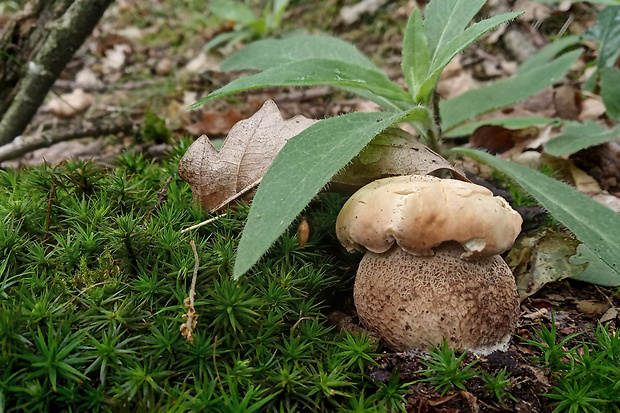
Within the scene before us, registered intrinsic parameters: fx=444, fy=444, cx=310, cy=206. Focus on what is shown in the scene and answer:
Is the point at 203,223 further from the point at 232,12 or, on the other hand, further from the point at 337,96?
the point at 232,12

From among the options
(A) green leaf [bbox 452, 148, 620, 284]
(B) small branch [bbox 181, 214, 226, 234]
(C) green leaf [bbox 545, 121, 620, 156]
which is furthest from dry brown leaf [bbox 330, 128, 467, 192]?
(C) green leaf [bbox 545, 121, 620, 156]

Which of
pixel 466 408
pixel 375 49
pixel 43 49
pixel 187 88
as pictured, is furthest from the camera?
pixel 375 49

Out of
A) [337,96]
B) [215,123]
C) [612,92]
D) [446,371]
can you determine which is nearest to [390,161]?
[446,371]

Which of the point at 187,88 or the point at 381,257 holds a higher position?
the point at 381,257

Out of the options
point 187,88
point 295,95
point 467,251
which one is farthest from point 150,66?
point 467,251

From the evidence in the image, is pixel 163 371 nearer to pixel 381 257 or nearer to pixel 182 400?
pixel 182 400
